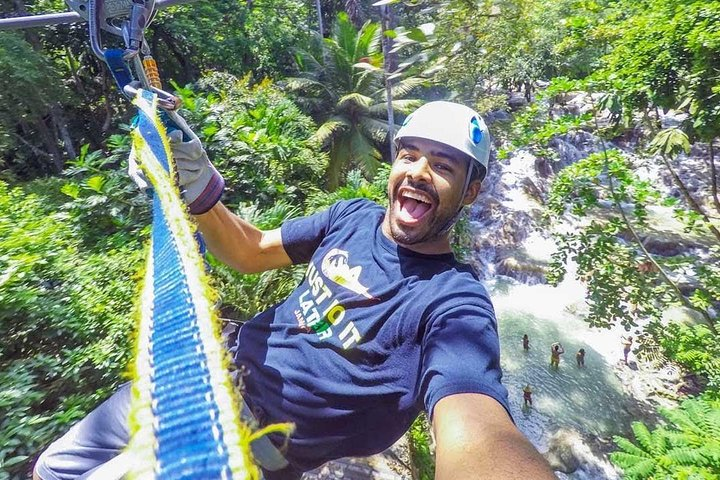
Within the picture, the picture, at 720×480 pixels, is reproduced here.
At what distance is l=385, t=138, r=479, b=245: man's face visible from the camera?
4.96 ft

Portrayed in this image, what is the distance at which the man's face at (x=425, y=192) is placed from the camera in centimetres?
151

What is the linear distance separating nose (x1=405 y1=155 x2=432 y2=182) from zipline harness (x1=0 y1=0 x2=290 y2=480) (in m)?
0.96

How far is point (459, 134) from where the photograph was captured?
1610mm

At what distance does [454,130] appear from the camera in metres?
1.62

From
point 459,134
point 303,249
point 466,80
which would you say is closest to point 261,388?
point 303,249

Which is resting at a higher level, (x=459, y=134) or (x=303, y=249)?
(x=459, y=134)

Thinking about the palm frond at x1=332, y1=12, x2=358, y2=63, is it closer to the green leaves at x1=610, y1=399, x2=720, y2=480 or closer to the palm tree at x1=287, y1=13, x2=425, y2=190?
the palm tree at x1=287, y1=13, x2=425, y2=190

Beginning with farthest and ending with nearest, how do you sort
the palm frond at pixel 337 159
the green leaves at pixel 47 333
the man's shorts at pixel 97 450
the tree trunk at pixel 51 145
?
the palm frond at pixel 337 159
the tree trunk at pixel 51 145
the green leaves at pixel 47 333
the man's shorts at pixel 97 450

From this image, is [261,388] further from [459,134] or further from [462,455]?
[459,134]

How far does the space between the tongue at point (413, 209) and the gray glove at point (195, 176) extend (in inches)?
32.6

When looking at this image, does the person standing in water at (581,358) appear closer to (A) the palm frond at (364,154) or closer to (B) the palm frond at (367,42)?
(A) the palm frond at (364,154)

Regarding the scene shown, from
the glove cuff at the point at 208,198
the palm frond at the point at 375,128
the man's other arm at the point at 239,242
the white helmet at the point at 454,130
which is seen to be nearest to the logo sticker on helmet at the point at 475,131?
the white helmet at the point at 454,130

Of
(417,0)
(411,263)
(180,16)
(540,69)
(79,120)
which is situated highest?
(180,16)

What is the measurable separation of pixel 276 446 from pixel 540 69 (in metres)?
23.9
